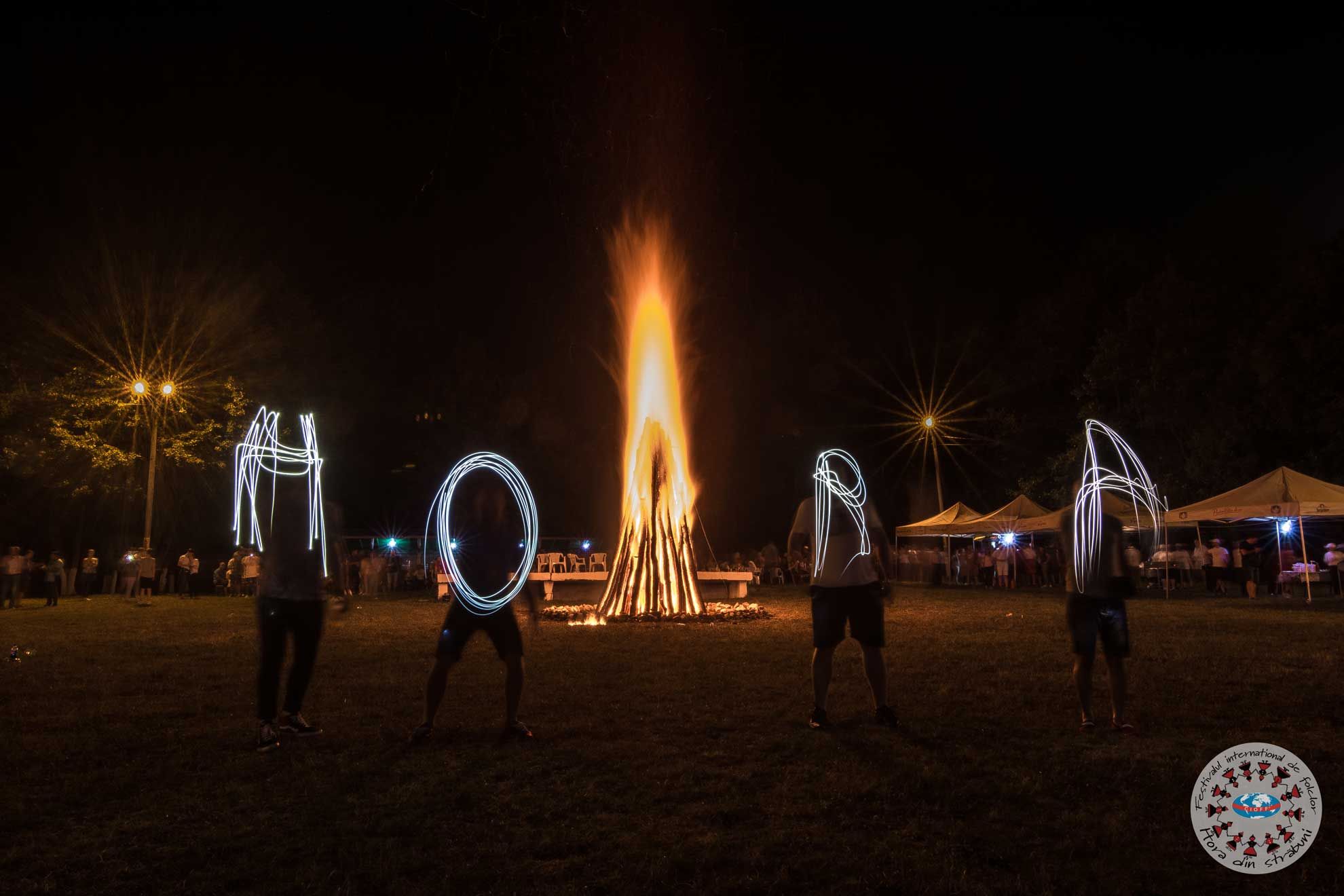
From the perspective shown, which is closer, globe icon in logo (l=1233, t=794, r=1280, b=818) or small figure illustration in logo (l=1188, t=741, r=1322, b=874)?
small figure illustration in logo (l=1188, t=741, r=1322, b=874)

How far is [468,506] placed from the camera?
7758mm

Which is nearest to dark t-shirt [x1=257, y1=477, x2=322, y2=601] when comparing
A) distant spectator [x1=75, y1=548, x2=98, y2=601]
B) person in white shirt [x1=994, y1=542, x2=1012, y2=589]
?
distant spectator [x1=75, y1=548, x2=98, y2=601]

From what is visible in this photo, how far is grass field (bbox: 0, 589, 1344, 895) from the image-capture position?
15.3 feet

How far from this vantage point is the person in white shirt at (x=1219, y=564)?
2861cm

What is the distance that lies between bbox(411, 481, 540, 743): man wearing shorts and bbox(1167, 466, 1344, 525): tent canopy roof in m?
22.3

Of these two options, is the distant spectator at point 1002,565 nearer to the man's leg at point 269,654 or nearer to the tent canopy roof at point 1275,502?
the tent canopy roof at point 1275,502

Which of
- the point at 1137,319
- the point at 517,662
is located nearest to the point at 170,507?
the point at 517,662

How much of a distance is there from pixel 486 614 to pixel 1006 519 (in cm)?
2963

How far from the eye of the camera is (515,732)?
7.60 m

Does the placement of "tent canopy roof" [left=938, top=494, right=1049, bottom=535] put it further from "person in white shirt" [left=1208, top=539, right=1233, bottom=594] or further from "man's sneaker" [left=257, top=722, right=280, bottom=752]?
"man's sneaker" [left=257, top=722, right=280, bottom=752]

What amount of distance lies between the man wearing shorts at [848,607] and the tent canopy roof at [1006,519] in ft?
88.0

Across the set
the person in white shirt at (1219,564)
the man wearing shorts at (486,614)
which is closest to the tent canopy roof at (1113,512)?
the person in white shirt at (1219,564)

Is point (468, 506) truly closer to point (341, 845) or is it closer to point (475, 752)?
point (475, 752)

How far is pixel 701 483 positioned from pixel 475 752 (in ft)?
144
